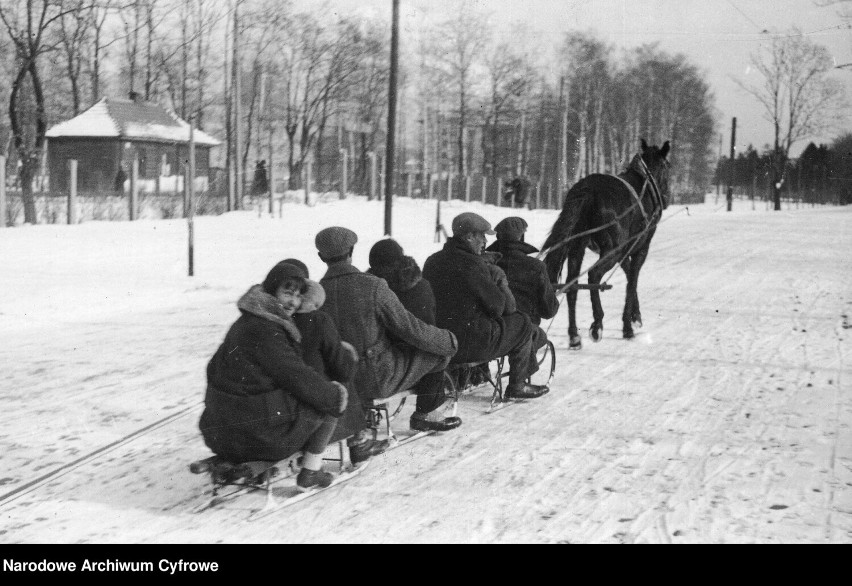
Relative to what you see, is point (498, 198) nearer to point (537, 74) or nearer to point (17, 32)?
point (537, 74)

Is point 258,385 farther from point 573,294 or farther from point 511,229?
point 573,294

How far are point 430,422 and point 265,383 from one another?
2.13 metres

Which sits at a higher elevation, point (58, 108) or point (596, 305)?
point (58, 108)

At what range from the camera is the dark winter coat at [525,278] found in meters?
8.08

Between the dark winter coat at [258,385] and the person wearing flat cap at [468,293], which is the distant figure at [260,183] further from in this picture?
the dark winter coat at [258,385]

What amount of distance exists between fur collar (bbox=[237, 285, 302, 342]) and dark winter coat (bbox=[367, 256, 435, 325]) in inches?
55.5

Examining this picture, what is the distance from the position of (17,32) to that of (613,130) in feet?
124

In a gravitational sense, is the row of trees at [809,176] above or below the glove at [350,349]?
above

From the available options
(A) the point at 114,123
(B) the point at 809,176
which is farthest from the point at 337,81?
(B) the point at 809,176

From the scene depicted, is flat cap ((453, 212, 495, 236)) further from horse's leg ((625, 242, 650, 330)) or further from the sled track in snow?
horse's leg ((625, 242, 650, 330))

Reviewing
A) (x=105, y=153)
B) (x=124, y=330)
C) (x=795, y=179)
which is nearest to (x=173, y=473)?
(x=124, y=330)

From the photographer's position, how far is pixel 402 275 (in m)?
6.39

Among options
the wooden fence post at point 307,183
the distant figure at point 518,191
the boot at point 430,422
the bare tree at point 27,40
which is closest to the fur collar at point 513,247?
the boot at point 430,422
